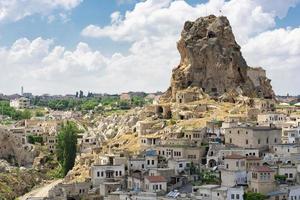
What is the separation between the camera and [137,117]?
8194 cm

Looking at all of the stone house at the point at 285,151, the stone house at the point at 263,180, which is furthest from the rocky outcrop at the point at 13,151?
the stone house at the point at 263,180

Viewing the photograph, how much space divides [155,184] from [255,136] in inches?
464

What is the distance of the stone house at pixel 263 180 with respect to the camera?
161 feet

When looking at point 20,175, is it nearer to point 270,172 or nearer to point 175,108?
point 175,108

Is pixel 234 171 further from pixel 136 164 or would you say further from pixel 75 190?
pixel 75 190

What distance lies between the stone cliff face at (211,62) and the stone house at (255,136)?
81.4ft

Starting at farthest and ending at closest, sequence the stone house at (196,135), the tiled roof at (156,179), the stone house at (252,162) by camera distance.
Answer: the stone house at (196,135)
the stone house at (252,162)
the tiled roof at (156,179)

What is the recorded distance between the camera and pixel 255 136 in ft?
193

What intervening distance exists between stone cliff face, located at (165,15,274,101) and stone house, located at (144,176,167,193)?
33.8 m

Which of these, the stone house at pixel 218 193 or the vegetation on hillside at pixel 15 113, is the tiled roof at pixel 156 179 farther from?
the vegetation on hillside at pixel 15 113

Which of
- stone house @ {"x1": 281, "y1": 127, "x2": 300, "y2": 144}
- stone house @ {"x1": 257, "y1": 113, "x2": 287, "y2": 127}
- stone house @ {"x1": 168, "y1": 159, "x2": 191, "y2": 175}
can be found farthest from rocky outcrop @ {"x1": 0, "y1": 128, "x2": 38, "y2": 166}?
stone house @ {"x1": 281, "y1": 127, "x2": 300, "y2": 144}

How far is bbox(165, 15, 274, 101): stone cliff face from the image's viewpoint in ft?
280

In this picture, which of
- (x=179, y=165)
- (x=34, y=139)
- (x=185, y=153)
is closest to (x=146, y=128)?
(x=185, y=153)

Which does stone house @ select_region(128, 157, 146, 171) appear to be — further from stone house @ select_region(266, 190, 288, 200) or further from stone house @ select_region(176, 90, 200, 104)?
stone house @ select_region(176, 90, 200, 104)
